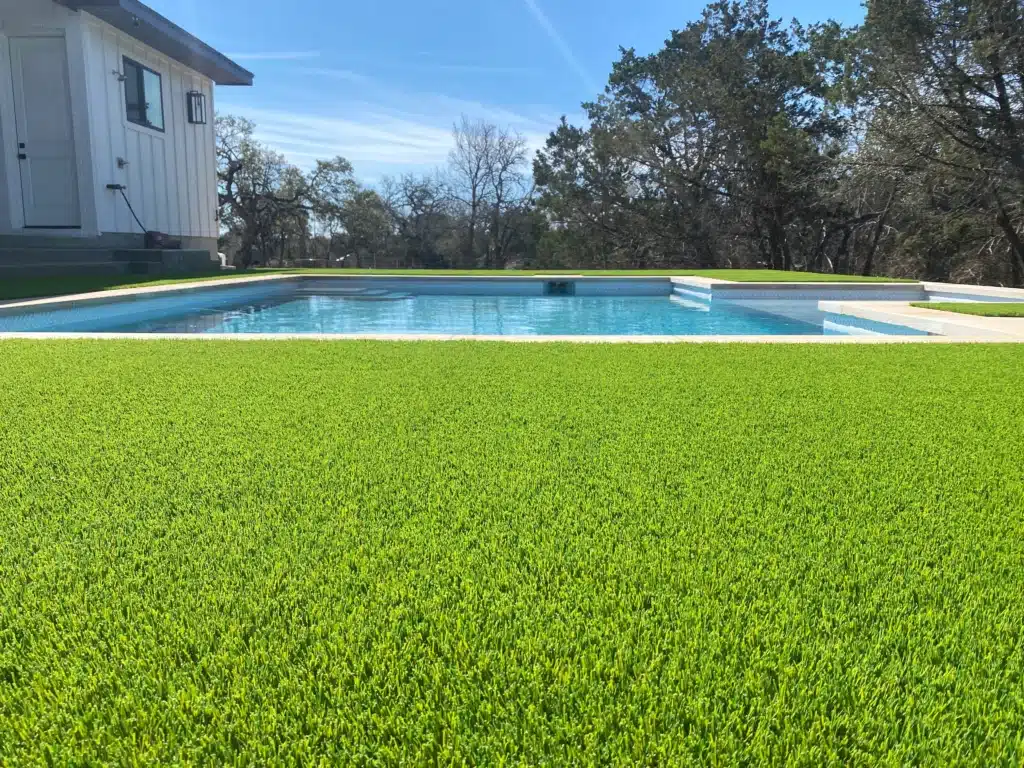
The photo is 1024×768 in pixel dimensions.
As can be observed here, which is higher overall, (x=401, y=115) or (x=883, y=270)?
(x=401, y=115)

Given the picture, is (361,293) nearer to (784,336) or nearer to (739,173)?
(784,336)

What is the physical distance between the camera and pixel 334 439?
2426 millimetres

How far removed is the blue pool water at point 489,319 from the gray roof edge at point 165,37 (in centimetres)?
486

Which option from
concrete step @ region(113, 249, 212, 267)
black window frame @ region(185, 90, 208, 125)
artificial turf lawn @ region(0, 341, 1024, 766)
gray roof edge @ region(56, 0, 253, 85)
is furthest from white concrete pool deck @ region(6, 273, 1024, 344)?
black window frame @ region(185, 90, 208, 125)

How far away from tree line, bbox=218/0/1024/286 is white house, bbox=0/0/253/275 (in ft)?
45.3

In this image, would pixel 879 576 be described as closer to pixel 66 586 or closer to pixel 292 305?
pixel 66 586

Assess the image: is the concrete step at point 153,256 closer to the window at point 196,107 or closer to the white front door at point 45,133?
the white front door at point 45,133

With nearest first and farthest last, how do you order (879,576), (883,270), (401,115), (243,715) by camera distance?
(243,715)
(879,576)
(883,270)
(401,115)

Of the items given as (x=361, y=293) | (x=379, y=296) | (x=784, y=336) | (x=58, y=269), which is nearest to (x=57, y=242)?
(x=58, y=269)

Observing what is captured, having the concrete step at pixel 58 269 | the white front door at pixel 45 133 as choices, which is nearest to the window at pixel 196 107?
the white front door at pixel 45 133

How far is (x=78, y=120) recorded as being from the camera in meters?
10.2

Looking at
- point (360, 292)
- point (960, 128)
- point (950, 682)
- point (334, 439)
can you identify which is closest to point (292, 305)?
point (360, 292)

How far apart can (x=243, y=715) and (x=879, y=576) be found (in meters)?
1.32

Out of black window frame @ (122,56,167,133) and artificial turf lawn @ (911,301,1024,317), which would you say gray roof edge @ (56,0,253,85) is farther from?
artificial turf lawn @ (911,301,1024,317)
